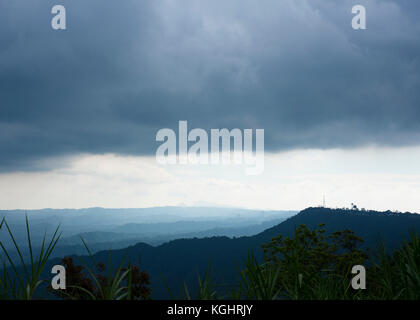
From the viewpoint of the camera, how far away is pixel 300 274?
503 centimetres

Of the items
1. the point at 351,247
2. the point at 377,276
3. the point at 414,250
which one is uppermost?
the point at 414,250

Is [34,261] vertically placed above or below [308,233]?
above

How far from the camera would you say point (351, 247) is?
96.5 feet
